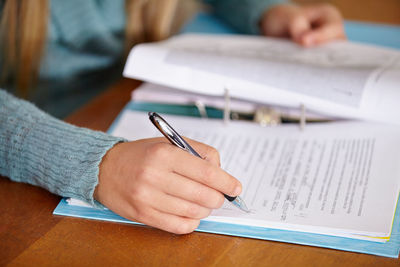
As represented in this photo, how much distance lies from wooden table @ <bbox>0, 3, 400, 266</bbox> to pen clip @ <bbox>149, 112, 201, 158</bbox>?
9cm

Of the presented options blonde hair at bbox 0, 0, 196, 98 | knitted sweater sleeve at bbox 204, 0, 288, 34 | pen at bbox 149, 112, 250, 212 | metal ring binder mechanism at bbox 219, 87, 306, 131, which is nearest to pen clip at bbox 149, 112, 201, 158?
pen at bbox 149, 112, 250, 212

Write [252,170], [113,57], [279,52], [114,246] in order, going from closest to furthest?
[114,246] → [252,170] → [279,52] → [113,57]

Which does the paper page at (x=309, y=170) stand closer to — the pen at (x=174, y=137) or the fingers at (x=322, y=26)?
the pen at (x=174, y=137)

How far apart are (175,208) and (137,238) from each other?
0.17 feet

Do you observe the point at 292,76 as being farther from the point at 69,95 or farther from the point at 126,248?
the point at 69,95

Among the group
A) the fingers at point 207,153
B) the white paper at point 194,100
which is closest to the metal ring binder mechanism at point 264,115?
the white paper at point 194,100

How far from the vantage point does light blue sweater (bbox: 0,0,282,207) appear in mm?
525

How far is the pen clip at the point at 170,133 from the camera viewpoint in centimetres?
46

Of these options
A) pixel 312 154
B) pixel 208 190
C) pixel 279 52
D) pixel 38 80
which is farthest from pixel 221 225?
pixel 38 80

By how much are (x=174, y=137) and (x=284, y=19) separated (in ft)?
2.02

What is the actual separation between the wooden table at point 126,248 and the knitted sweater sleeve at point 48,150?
0.04m

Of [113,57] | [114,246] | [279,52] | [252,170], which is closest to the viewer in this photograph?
[114,246]

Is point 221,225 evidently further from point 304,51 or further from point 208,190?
point 304,51

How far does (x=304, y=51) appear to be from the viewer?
847 mm
